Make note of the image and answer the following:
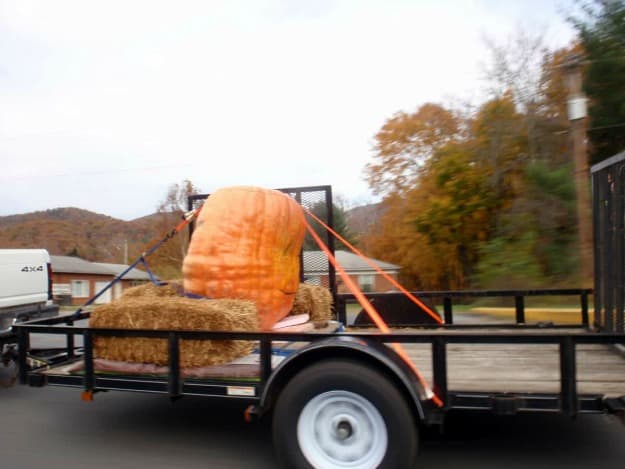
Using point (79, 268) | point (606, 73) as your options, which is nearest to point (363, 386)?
point (606, 73)

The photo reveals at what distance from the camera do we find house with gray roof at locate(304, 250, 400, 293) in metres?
6.42

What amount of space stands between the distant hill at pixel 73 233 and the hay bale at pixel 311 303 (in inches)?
2384

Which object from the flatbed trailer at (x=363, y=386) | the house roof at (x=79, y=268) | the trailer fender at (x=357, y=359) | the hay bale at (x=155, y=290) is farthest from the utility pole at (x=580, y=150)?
the house roof at (x=79, y=268)

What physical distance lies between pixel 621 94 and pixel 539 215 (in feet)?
13.4

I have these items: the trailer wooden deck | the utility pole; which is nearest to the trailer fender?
the trailer wooden deck

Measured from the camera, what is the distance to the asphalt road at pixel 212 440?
4113mm

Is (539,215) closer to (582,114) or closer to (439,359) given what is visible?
(582,114)

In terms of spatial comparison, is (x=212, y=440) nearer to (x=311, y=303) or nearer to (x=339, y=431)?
(x=339, y=431)

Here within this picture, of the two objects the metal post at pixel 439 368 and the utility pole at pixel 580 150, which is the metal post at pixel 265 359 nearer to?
the metal post at pixel 439 368

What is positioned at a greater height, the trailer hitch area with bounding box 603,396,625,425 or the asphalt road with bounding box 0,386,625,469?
the trailer hitch area with bounding box 603,396,625,425

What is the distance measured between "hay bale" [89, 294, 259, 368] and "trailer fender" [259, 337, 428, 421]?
0.56 meters

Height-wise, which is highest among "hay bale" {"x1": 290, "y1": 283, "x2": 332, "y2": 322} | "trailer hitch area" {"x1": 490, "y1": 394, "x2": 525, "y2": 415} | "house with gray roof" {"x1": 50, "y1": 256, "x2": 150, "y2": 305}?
"hay bale" {"x1": 290, "y1": 283, "x2": 332, "y2": 322}

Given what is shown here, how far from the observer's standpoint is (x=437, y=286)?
2648 centimetres

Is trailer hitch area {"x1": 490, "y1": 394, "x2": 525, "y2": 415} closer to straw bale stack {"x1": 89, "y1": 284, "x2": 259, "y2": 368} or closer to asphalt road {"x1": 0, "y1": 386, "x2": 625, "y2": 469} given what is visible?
asphalt road {"x1": 0, "y1": 386, "x2": 625, "y2": 469}
